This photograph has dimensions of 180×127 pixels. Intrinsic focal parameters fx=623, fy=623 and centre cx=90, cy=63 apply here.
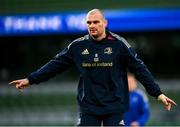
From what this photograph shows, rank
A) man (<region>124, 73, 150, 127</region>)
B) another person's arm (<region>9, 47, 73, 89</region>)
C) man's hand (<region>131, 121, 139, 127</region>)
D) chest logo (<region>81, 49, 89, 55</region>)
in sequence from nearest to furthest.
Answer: chest logo (<region>81, 49, 89, 55</region>) < another person's arm (<region>9, 47, 73, 89</region>) < man's hand (<region>131, 121, 139, 127</region>) < man (<region>124, 73, 150, 127</region>)

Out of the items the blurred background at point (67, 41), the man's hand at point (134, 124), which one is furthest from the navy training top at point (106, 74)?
the blurred background at point (67, 41)

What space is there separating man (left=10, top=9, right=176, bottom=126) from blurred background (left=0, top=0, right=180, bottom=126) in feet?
23.1

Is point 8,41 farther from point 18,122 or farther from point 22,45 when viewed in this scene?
point 18,122

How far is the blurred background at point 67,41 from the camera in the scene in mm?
13180

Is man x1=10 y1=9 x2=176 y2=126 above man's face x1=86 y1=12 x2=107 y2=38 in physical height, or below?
below

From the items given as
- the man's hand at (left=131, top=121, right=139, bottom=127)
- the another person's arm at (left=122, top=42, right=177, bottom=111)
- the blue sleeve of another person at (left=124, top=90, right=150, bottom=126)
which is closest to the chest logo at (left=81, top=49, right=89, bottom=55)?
the another person's arm at (left=122, top=42, right=177, bottom=111)

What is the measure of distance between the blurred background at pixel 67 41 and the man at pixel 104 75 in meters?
7.04

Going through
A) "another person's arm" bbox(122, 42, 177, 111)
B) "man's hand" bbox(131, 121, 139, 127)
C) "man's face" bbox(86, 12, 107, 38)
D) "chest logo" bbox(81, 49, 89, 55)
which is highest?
"man's face" bbox(86, 12, 107, 38)

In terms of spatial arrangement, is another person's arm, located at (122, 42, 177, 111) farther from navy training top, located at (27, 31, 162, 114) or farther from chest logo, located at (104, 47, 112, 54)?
chest logo, located at (104, 47, 112, 54)

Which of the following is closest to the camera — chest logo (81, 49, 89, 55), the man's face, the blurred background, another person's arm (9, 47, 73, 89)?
the man's face

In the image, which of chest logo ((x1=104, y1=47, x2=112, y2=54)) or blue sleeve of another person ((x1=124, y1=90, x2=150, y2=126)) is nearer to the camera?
chest logo ((x1=104, y1=47, x2=112, y2=54))

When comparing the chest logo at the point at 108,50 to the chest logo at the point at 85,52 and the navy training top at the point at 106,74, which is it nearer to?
the navy training top at the point at 106,74

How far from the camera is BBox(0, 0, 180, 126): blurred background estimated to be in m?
13.2

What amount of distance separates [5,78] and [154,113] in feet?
12.5
